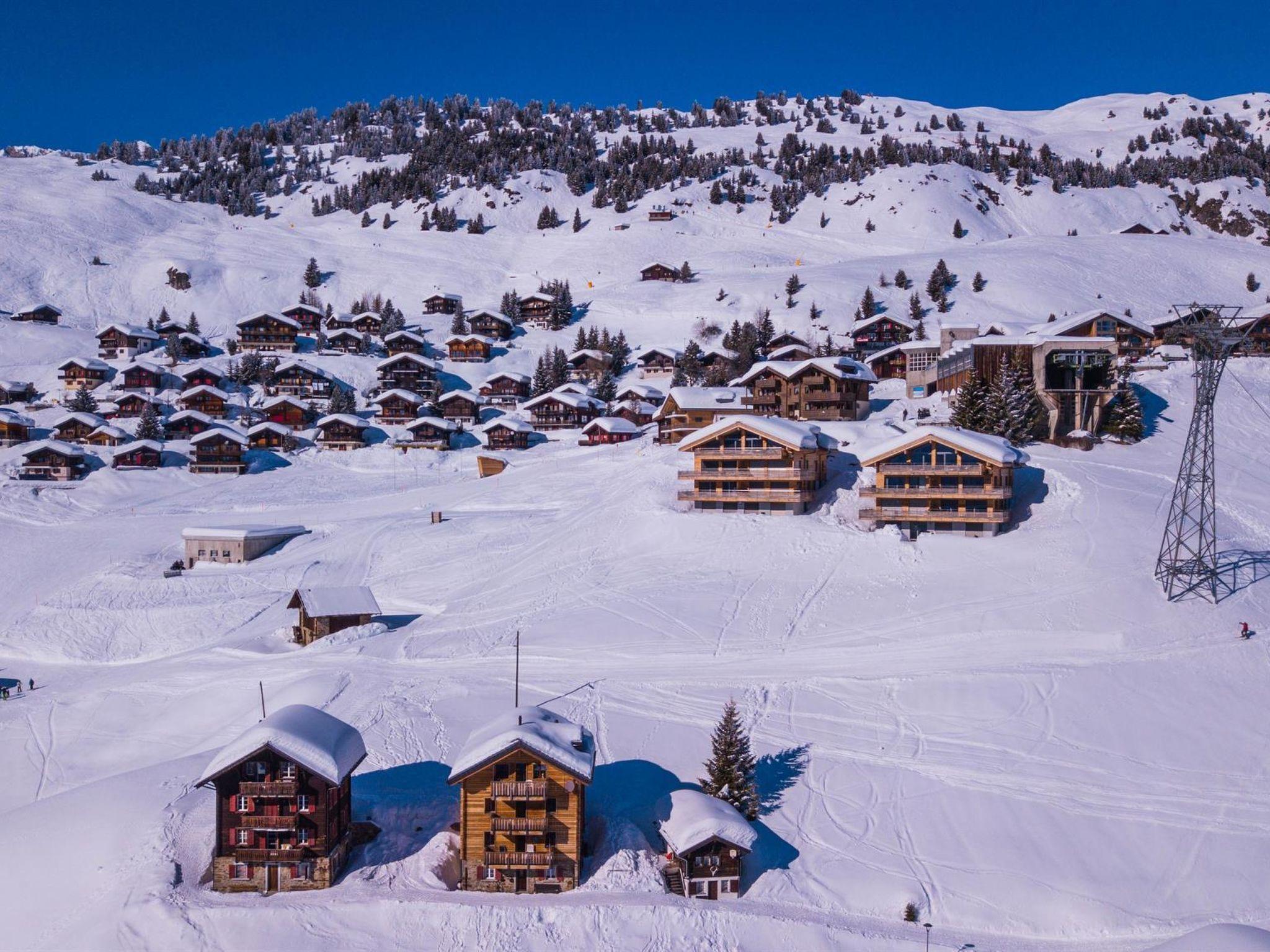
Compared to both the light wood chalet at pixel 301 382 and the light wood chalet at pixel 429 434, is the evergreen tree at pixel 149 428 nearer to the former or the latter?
the light wood chalet at pixel 301 382

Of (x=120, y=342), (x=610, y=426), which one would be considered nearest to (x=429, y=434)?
(x=610, y=426)

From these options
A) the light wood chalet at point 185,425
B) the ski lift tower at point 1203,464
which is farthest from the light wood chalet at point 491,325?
the ski lift tower at point 1203,464

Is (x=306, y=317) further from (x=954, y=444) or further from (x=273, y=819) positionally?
(x=273, y=819)

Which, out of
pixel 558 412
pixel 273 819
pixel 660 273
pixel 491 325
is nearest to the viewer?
pixel 273 819

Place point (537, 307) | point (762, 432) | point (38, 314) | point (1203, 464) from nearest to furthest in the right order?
1. point (1203, 464)
2. point (762, 432)
3. point (38, 314)
4. point (537, 307)

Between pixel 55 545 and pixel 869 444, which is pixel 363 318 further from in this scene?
pixel 869 444
